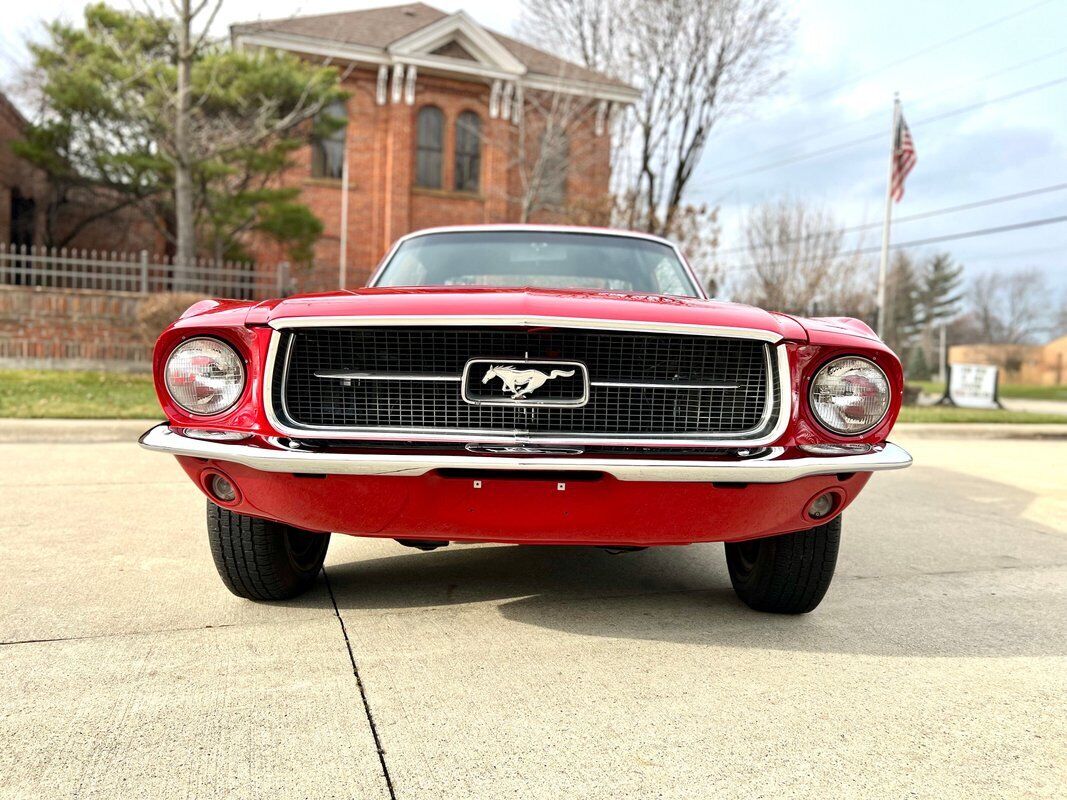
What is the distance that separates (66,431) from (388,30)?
21.5 meters

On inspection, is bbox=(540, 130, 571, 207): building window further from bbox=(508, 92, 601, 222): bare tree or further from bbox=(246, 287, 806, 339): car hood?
bbox=(246, 287, 806, 339): car hood

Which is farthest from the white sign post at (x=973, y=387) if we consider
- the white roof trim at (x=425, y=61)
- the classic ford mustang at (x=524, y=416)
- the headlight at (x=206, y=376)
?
the headlight at (x=206, y=376)

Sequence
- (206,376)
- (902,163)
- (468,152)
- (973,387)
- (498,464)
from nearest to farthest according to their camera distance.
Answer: (498,464) < (206,376) < (973,387) < (902,163) < (468,152)

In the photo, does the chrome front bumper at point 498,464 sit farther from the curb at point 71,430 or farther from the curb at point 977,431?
the curb at point 977,431

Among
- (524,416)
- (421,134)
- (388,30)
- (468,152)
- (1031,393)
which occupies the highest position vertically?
(388,30)

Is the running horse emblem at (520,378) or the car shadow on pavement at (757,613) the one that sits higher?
the running horse emblem at (520,378)

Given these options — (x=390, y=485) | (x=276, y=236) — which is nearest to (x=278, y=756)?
(x=390, y=485)

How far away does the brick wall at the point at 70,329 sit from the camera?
1307 cm

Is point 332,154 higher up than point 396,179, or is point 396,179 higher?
point 332,154

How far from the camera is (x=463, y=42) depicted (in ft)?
82.7

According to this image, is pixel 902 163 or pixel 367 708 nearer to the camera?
pixel 367 708

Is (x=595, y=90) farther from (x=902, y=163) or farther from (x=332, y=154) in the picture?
(x=332, y=154)

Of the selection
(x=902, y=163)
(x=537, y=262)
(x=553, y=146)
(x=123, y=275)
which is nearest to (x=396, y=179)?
(x=553, y=146)

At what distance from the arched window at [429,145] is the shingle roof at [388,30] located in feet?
7.67
